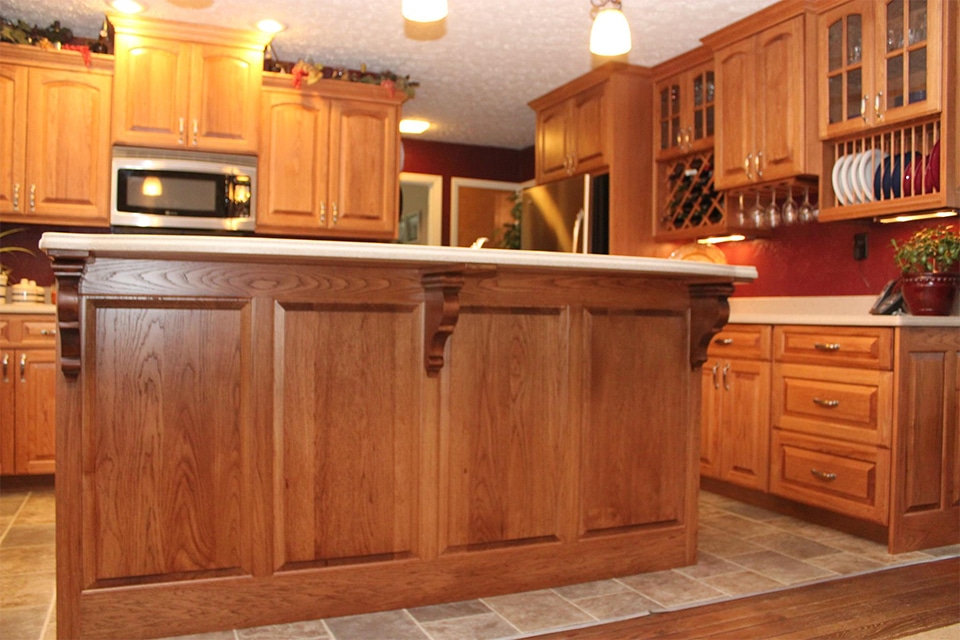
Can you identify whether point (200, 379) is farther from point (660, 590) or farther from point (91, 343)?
point (660, 590)

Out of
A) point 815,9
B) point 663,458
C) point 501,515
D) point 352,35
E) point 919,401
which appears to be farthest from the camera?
point 352,35

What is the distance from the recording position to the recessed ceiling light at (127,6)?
3928mm

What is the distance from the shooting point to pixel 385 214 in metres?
4.82

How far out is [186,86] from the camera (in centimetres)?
429

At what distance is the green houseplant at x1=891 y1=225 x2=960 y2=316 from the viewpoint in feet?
10.5

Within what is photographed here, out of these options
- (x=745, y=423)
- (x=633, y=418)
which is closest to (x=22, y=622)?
(x=633, y=418)

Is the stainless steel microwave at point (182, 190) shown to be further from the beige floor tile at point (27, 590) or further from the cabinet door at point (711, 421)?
the cabinet door at point (711, 421)

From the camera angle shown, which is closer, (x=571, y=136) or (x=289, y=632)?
(x=289, y=632)

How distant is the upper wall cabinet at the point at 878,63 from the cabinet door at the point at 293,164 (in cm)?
267

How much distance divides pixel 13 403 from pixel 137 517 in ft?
7.29

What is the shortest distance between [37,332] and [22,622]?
2101mm

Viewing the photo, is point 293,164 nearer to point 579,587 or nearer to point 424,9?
point 424,9

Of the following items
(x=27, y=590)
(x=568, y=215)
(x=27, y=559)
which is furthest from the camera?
(x=568, y=215)

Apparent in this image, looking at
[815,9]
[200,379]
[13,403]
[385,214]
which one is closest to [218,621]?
[200,379]
